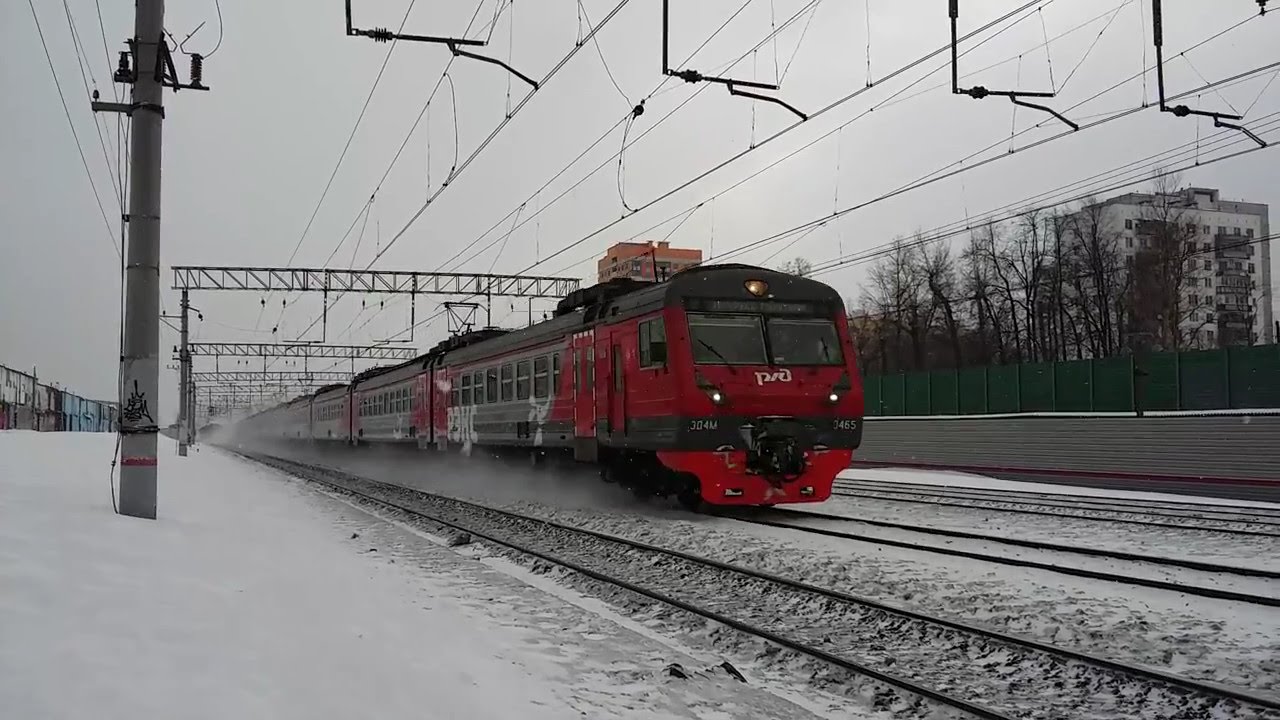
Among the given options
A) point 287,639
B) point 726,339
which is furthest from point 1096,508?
point 287,639

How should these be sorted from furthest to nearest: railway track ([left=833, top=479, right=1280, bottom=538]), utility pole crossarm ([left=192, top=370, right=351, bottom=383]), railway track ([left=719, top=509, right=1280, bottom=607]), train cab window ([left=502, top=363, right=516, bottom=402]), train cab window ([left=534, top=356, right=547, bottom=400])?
utility pole crossarm ([left=192, top=370, right=351, bottom=383]), train cab window ([left=502, top=363, right=516, bottom=402]), train cab window ([left=534, top=356, right=547, bottom=400]), railway track ([left=833, top=479, right=1280, bottom=538]), railway track ([left=719, top=509, right=1280, bottom=607])

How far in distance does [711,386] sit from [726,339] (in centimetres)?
83

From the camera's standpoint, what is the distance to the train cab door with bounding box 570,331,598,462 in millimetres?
15414

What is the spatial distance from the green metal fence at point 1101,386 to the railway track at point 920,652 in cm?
1659

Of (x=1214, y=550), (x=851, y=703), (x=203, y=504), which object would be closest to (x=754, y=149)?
(x=1214, y=550)

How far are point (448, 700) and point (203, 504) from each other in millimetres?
10953

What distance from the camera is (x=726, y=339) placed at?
1352 cm

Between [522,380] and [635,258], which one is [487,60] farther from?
[635,258]

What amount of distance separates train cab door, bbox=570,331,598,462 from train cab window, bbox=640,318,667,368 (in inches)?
67.5

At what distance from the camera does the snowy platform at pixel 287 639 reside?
4406 mm

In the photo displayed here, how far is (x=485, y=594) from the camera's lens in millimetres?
8992

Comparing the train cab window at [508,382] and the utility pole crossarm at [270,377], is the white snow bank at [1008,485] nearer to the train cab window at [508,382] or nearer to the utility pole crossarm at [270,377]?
the train cab window at [508,382]

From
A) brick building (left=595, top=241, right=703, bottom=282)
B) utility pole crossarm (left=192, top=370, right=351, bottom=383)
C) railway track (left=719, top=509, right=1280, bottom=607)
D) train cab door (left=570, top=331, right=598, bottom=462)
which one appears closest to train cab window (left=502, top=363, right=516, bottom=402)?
train cab door (left=570, top=331, right=598, bottom=462)

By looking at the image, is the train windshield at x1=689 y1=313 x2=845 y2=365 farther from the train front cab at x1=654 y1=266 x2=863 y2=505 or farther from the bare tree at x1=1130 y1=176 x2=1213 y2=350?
the bare tree at x1=1130 y1=176 x2=1213 y2=350
